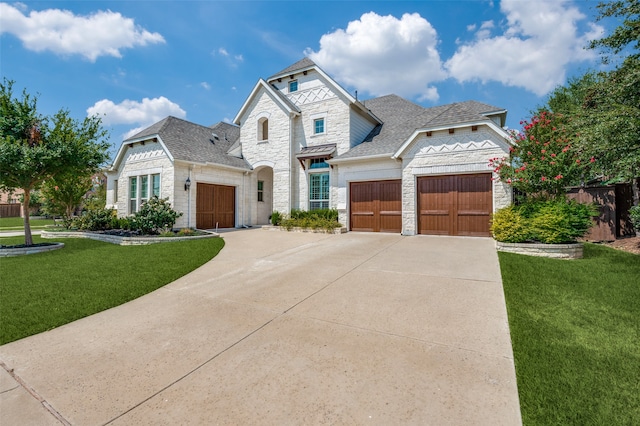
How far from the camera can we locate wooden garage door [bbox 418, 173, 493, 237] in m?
11.2

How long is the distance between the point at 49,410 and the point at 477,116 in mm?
12938

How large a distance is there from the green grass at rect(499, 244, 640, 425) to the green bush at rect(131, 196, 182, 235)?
12.2 meters

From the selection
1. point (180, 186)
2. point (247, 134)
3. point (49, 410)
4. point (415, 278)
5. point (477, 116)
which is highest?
point (247, 134)

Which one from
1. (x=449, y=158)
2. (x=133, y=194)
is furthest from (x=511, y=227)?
(x=133, y=194)

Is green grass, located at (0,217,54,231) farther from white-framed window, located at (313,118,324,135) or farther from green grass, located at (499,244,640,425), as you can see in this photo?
green grass, located at (499,244,640,425)

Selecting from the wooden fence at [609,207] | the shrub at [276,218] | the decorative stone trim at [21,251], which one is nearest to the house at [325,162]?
the shrub at [276,218]

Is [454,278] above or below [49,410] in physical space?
above

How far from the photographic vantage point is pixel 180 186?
1443 centimetres

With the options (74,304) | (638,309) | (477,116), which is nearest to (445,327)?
(638,309)

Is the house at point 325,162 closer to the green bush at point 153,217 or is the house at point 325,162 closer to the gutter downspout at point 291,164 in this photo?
the gutter downspout at point 291,164

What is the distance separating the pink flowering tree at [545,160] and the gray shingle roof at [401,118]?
6.68ft

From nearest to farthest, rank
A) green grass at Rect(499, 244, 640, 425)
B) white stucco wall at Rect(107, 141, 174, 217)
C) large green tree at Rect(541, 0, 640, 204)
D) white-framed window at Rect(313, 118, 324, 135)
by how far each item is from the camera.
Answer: green grass at Rect(499, 244, 640, 425)
large green tree at Rect(541, 0, 640, 204)
white stucco wall at Rect(107, 141, 174, 217)
white-framed window at Rect(313, 118, 324, 135)

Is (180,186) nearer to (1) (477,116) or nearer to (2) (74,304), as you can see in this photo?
(2) (74,304)

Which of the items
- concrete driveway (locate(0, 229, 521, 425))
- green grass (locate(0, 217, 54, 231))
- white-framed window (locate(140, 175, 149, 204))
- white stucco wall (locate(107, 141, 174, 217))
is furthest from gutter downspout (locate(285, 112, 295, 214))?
green grass (locate(0, 217, 54, 231))
